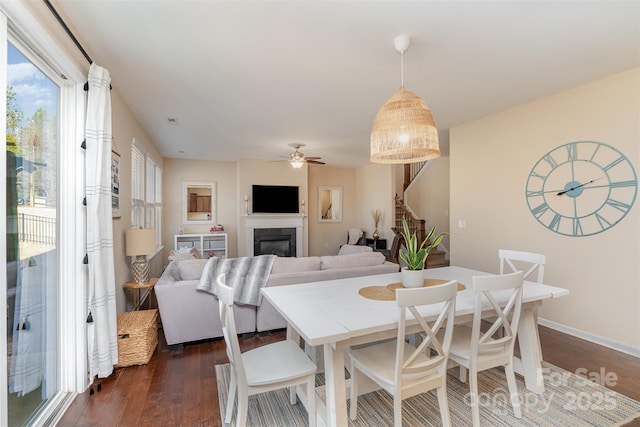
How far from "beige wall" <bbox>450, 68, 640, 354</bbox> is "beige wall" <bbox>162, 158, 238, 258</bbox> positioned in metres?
5.15

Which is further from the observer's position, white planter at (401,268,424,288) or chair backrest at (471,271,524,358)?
white planter at (401,268,424,288)

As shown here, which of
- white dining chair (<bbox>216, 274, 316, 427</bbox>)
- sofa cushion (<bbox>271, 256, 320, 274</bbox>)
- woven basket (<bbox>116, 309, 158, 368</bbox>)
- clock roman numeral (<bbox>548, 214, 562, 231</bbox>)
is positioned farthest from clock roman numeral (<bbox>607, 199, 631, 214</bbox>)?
woven basket (<bbox>116, 309, 158, 368</bbox>)

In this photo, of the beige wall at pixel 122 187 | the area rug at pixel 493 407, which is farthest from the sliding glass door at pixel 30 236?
the area rug at pixel 493 407

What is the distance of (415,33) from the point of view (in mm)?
2131

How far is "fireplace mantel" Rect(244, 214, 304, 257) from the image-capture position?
7.10 metres

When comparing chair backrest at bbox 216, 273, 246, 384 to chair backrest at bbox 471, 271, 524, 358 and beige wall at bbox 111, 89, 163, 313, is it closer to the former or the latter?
chair backrest at bbox 471, 271, 524, 358

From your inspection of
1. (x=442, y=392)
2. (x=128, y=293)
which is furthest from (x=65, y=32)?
(x=442, y=392)

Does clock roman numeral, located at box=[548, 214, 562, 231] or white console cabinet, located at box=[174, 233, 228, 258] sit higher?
clock roman numeral, located at box=[548, 214, 562, 231]

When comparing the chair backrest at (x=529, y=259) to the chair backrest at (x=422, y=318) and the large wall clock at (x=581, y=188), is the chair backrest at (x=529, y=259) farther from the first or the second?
the chair backrest at (x=422, y=318)

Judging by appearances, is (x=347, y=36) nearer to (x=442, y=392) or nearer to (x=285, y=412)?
(x=442, y=392)

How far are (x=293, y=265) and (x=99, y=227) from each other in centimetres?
175

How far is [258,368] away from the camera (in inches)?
66.7

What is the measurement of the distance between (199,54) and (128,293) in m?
2.75

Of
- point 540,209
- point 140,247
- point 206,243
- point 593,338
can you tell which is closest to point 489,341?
point 593,338
